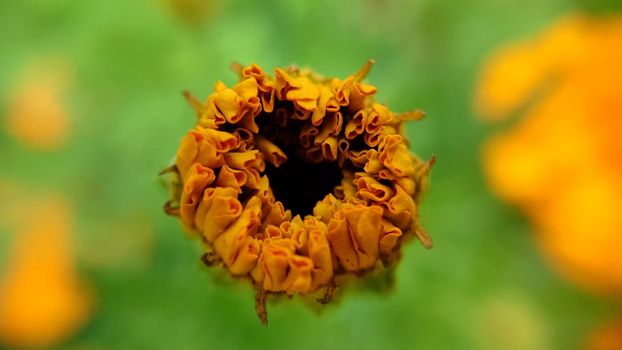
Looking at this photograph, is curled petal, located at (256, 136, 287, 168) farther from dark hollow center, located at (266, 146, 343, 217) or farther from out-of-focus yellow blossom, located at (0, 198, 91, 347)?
out-of-focus yellow blossom, located at (0, 198, 91, 347)

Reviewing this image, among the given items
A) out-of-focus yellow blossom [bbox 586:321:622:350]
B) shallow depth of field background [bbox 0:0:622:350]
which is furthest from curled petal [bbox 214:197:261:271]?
out-of-focus yellow blossom [bbox 586:321:622:350]

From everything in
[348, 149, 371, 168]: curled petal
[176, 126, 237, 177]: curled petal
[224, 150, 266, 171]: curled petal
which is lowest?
[348, 149, 371, 168]: curled petal

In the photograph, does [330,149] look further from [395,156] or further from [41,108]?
[41,108]

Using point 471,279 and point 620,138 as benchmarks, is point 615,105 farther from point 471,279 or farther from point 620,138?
point 471,279

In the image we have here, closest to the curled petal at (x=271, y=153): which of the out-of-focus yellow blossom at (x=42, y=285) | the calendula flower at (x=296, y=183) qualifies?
the calendula flower at (x=296, y=183)

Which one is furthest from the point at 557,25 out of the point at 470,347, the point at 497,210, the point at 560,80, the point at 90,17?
the point at 90,17

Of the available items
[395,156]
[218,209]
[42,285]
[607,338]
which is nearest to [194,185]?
[218,209]

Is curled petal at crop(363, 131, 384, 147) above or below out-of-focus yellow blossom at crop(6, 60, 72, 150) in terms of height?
above
